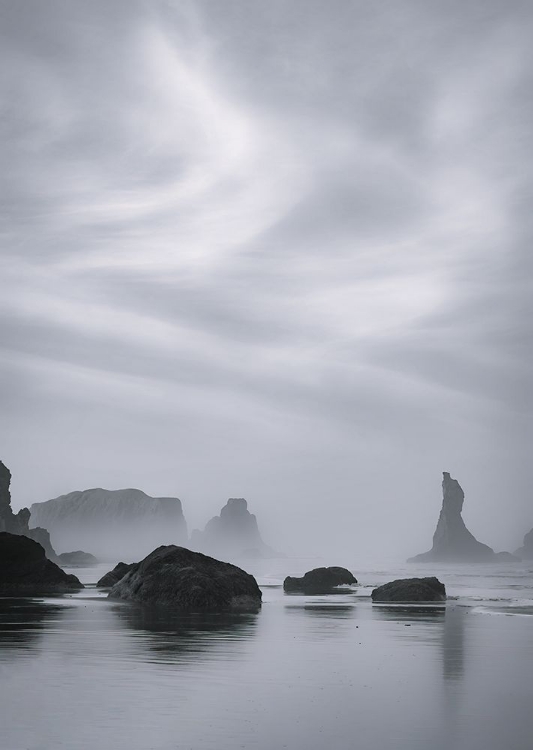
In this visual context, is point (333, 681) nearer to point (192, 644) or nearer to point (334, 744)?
point (334, 744)

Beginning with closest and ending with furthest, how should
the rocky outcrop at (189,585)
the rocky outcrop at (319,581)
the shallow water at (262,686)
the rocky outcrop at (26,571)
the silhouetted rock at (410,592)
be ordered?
the shallow water at (262,686) → the rocky outcrop at (189,585) → the silhouetted rock at (410,592) → the rocky outcrop at (26,571) → the rocky outcrop at (319,581)

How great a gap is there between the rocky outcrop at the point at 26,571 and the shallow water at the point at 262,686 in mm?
39966

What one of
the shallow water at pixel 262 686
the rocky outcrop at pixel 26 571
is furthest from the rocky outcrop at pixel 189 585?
the rocky outcrop at pixel 26 571

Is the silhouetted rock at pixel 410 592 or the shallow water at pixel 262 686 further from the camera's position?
the silhouetted rock at pixel 410 592

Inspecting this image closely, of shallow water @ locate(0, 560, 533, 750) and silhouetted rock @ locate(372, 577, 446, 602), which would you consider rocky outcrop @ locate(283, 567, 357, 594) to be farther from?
shallow water @ locate(0, 560, 533, 750)

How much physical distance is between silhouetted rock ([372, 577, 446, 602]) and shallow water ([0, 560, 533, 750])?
74.7ft

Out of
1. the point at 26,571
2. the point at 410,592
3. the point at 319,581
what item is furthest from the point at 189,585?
the point at 319,581

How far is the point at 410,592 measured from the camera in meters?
58.2

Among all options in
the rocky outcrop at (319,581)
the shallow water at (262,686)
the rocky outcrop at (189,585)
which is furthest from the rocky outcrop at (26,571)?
the shallow water at (262,686)

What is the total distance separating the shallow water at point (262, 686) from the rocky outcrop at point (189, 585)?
15694 millimetres

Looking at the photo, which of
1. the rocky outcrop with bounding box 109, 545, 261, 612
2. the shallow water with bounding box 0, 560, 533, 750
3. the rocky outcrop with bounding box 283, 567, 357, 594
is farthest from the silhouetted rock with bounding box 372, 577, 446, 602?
the shallow water with bounding box 0, 560, 533, 750

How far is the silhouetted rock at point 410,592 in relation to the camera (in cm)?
5803

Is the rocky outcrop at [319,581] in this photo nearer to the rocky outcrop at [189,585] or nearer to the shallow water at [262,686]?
the rocky outcrop at [189,585]

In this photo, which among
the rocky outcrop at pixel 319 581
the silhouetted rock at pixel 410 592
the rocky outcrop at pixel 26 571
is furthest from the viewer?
the rocky outcrop at pixel 319 581
